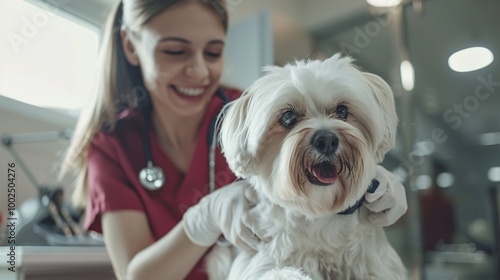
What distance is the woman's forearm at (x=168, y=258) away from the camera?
701 millimetres

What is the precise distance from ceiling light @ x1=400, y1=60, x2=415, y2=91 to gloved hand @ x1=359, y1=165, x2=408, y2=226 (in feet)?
1.98

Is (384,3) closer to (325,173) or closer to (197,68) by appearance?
(197,68)

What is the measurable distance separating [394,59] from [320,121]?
0.57 metres

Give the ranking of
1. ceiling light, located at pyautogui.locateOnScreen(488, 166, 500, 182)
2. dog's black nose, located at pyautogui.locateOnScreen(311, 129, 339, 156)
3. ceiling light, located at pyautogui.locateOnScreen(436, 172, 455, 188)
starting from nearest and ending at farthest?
1. dog's black nose, located at pyautogui.locateOnScreen(311, 129, 339, 156)
2. ceiling light, located at pyautogui.locateOnScreen(488, 166, 500, 182)
3. ceiling light, located at pyautogui.locateOnScreen(436, 172, 455, 188)

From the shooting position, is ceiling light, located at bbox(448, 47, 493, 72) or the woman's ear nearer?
the woman's ear

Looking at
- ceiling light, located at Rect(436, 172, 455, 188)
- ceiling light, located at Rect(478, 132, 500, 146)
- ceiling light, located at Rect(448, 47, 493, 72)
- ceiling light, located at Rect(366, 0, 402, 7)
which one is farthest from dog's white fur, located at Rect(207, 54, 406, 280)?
ceiling light, located at Rect(436, 172, 455, 188)

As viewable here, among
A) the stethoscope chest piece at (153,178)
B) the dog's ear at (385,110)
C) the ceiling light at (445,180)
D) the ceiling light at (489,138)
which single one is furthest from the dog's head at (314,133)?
the ceiling light at (445,180)

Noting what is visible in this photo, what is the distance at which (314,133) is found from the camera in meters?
0.49

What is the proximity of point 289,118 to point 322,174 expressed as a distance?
8cm

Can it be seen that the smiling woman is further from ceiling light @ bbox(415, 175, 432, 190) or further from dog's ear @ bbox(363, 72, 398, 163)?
ceiling light @ bbox(415, 175, 432, 190)

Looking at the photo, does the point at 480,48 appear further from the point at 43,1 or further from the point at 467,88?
the point at 43,1

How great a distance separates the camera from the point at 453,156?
5.31ft

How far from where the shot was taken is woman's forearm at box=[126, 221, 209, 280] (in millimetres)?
701

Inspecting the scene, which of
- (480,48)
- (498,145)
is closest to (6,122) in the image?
(480,48)
